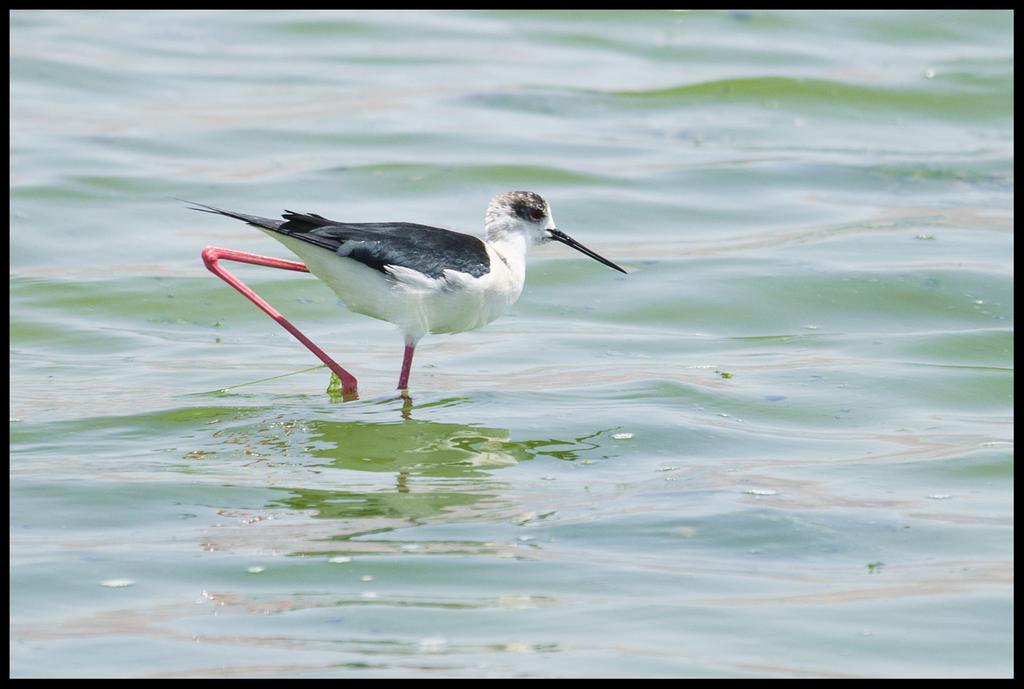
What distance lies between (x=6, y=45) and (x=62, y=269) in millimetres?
6732

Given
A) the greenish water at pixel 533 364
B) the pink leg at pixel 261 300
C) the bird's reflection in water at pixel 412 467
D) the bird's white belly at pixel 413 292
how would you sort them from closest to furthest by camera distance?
the greenish water at pixel 533 364, the bird's reflection in water at pixel 412 467, the bird's white belly at pixel 413 292, the pink leg at pixel 261 300

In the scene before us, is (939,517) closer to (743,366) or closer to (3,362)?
(743,366)

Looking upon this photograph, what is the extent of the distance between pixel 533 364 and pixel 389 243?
1.75 m

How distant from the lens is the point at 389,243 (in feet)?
28.7

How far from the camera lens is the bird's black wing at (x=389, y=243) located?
8625mm

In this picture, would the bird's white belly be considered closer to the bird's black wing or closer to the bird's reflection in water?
the bird's black wing

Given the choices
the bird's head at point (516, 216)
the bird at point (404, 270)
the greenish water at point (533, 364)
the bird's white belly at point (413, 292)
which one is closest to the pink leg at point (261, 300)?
the bird at point (404, 270)

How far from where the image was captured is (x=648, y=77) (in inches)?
719

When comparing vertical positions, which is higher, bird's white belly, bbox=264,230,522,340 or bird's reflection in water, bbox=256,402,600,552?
bird's white belly, bbox=264,230,522,340

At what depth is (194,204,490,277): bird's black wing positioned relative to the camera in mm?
8625

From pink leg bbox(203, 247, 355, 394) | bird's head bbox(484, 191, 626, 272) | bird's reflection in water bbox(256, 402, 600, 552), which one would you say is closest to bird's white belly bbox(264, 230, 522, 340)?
pink leg bbox(203, 247, 355, 394)

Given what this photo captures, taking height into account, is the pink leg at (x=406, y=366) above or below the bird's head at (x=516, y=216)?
below

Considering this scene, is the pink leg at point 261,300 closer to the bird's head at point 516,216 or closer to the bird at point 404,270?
the bird at point 404,270

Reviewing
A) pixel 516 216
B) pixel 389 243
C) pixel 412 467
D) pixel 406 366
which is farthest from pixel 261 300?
pixel 412 467
